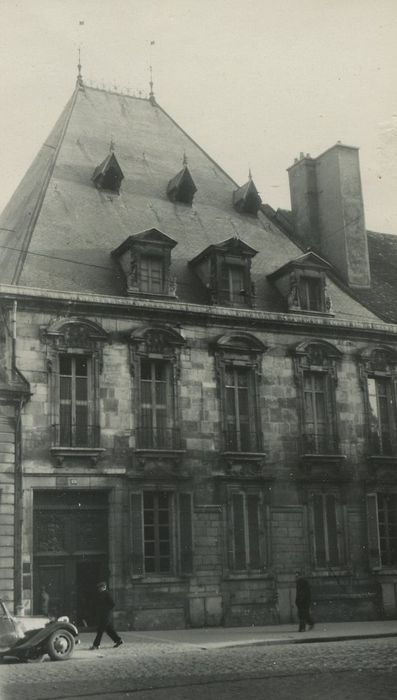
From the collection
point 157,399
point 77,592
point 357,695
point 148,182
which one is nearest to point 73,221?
point 148,182

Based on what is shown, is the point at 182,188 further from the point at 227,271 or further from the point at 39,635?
the point at 39,635

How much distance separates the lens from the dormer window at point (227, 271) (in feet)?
73.6

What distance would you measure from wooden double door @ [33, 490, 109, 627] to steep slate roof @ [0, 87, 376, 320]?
16.5 feet

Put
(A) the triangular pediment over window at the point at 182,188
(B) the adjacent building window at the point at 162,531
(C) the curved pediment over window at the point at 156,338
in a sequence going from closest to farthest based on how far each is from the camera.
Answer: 1. (B) the adjacent building window at the point at 162,531
2. (C) the curved pediment over window at the point at 156,338
3. (A) the triangular pediment over window at the point at 182,188

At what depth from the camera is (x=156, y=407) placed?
21.0m

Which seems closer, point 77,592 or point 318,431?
point 77,592

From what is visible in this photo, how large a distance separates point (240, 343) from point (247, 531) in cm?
472

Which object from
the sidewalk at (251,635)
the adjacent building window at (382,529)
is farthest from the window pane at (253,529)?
the adjacent building window at (382,529)

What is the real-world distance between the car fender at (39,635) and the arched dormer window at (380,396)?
461 inches

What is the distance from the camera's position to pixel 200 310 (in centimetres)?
2170

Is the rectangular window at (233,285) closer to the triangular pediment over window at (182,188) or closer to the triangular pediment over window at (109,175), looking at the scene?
the triangular pediment over window at (182,188)

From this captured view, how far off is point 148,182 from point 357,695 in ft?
59.1

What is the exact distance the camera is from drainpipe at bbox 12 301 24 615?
1853 cm

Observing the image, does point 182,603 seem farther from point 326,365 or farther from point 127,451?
point 326,365
